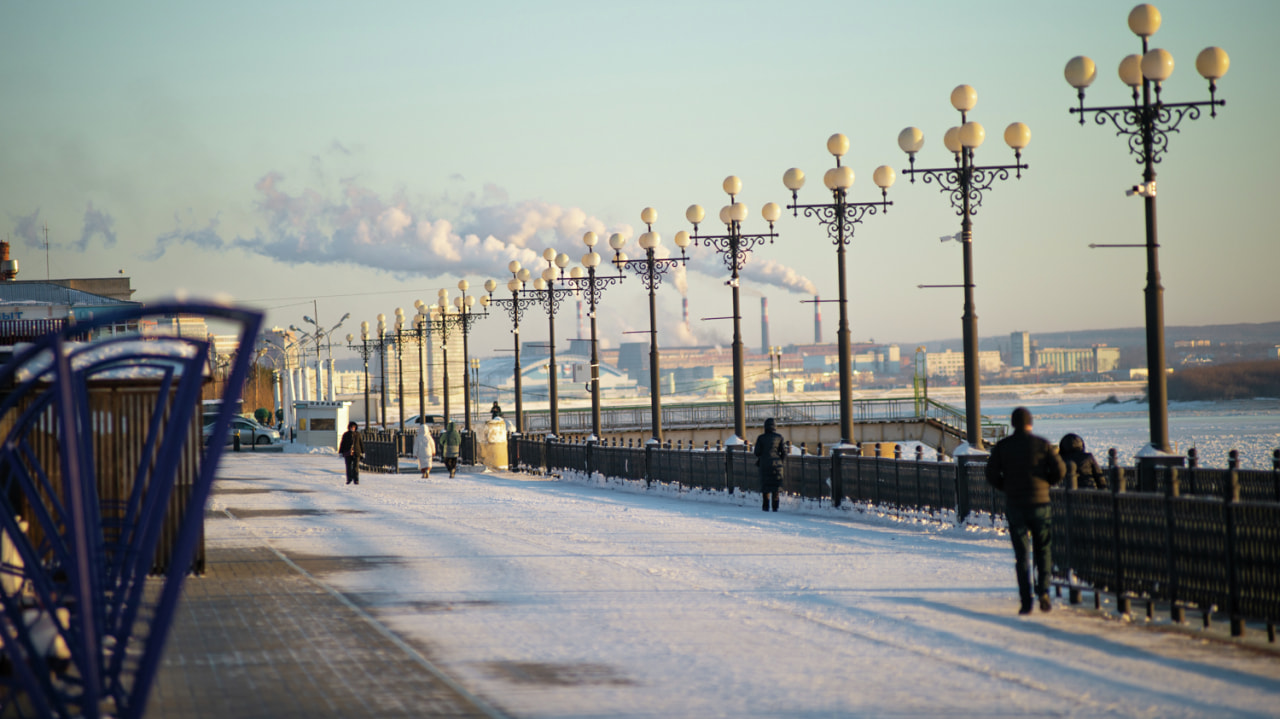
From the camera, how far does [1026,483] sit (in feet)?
34.0

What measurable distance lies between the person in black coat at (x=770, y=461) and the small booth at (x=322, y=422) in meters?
39.7

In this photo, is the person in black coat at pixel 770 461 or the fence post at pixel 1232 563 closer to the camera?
the fence post at pixel 1232 563

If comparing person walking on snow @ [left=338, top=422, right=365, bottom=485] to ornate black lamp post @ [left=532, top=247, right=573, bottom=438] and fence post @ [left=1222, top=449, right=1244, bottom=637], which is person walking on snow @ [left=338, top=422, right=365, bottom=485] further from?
fence post @ [left=1222, top=449, right=1244, bottom=637]

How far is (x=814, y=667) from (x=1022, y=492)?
2.79 meters

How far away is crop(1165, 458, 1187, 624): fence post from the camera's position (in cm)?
986

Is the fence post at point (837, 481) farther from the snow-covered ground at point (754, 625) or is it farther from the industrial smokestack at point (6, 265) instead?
the industrial smokestack at point (6, 265)

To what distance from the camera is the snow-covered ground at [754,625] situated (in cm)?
768

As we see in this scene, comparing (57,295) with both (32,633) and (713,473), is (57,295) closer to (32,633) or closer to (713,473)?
(713,473)

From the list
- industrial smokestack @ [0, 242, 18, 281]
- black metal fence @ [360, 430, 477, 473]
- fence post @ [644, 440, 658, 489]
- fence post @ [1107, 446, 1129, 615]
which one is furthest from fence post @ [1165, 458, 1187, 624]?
industrial smokestack @ [0, 242, 18, 281]

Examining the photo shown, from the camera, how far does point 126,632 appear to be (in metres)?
7.16

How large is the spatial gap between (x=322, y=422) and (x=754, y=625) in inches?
2029

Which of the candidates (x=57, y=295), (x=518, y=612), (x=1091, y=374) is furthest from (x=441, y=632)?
(x=1091, y=374)

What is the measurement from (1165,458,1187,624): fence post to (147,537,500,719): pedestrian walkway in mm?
5586

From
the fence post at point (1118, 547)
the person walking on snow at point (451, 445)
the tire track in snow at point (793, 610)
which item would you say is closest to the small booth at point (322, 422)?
the person walking on snow at point (451, 445)
